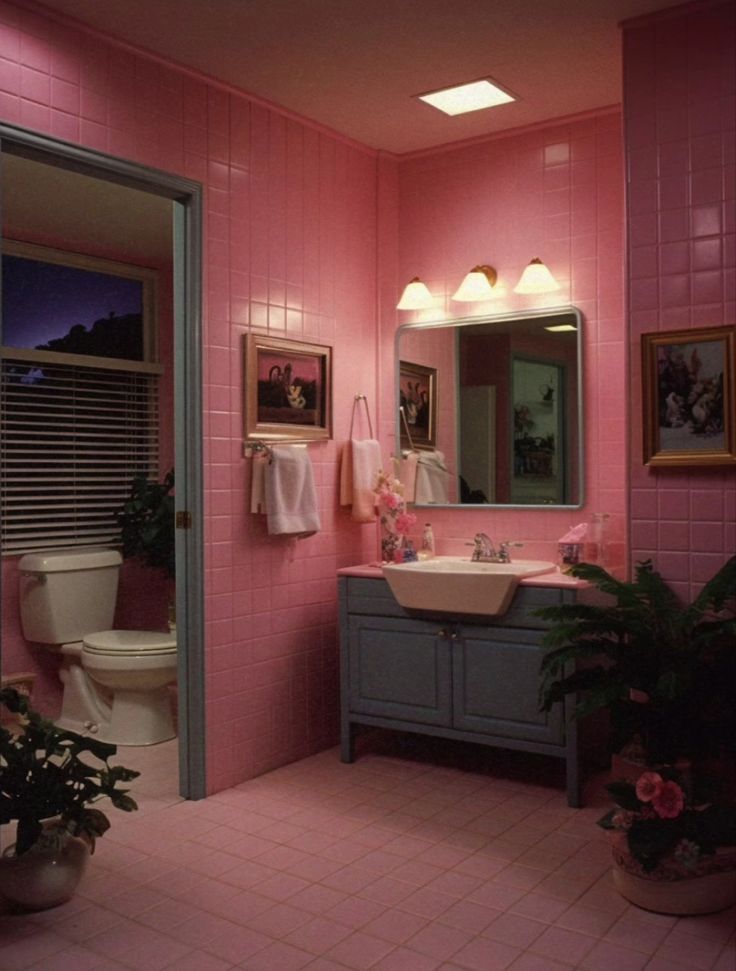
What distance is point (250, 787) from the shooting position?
3453 millimetres

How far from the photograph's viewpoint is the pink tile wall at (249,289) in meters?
2.97

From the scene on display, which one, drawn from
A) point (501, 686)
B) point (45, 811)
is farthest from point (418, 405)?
point (45, 811)

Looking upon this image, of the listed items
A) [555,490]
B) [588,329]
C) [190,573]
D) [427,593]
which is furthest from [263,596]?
[588,329]

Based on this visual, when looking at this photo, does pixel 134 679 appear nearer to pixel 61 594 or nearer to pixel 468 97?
pixel 61 594

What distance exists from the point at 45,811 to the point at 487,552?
1917 millimetres

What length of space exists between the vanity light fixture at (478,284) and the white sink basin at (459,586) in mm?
Result: 1110

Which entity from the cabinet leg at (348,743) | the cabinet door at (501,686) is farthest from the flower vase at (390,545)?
the cabinet leg at (348,743)

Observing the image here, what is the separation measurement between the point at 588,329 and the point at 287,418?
4.03ft

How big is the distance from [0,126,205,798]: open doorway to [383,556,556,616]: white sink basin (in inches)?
29.4

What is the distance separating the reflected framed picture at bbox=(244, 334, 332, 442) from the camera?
353cm

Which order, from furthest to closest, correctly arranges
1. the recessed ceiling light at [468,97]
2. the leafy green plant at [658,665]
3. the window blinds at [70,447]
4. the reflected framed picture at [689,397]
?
the window blinds at [70,447], the recessed ceiling light at [468,97], the reflected framed picture at [689,397], the leafy green plant at [658,665]

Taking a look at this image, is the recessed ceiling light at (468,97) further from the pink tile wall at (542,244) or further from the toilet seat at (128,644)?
the toilet seat at (128,644)

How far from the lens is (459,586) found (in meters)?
3.33

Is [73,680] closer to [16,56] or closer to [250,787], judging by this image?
[250,787]
